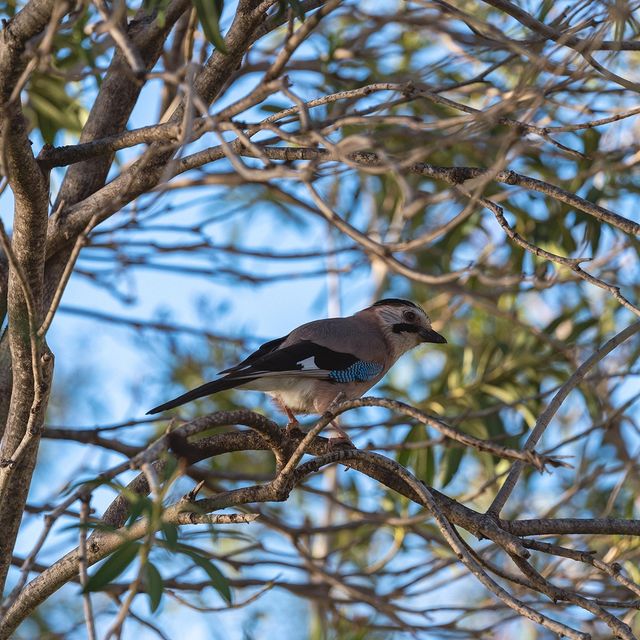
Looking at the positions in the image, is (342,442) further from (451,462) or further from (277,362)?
(451,462)

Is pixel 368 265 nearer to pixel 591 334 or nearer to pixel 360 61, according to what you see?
pixel 360 61

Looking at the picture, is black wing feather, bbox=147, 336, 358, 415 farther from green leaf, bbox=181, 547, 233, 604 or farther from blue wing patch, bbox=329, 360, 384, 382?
green leaf, bbox=181, 547, 233, 604

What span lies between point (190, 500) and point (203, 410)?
4.38 m

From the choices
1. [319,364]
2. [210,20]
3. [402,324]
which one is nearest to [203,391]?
[319,364]

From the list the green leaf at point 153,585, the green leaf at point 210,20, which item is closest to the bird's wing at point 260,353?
the green leaf at point 210,20

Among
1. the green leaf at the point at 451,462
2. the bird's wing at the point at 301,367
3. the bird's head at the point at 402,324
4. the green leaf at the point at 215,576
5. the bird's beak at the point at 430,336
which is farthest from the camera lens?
the bird's beak at the point at 430,336

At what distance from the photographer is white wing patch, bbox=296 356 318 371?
17.1 ft

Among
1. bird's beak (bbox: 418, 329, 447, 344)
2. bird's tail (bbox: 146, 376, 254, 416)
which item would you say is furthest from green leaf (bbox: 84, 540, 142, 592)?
bird's beak (bbox: 418, 329, 447, 344)

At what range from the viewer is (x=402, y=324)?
6375mm

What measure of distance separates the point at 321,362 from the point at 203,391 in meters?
1.08

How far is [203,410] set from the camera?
24.9 feet

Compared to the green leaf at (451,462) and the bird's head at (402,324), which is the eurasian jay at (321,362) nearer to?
the bird's head at (402,324)

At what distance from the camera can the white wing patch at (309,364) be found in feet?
17.1

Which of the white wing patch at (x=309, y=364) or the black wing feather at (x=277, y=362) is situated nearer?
the black wing feather at (x=277, y=362)
